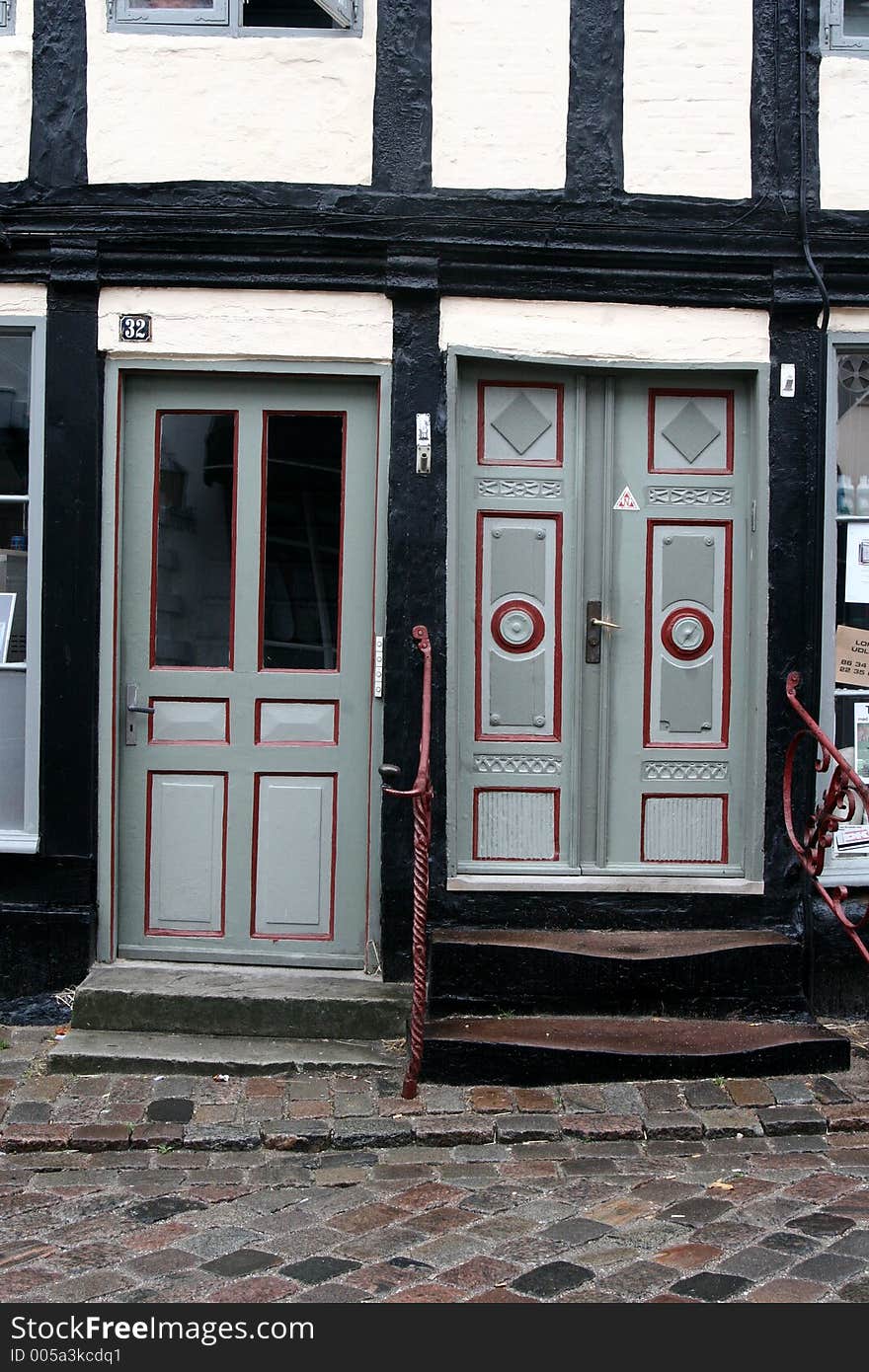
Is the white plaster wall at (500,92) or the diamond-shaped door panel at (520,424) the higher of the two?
the white plaster wall at (500,92)

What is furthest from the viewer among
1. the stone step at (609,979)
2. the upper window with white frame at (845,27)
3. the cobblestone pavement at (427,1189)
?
the upper window with white frame at (845,27)

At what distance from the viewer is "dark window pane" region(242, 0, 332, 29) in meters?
6.35

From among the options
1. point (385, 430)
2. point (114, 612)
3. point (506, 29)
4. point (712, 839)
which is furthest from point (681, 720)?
point (506, 29)

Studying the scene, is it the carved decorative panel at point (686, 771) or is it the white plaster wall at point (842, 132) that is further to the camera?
the carved decorative panel at point (686, 771)

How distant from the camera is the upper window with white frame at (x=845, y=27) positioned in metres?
6.37

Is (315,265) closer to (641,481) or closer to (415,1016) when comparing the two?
(641,481)

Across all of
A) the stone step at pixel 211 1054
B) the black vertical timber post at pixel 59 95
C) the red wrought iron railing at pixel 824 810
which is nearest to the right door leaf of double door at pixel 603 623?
the red wrought iron railing at pixel 824 810

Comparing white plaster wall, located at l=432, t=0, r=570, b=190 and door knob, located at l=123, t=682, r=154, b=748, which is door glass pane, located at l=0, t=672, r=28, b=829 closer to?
door knob, located at l=123, t=682, r=154, b=748

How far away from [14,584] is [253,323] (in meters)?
1.54

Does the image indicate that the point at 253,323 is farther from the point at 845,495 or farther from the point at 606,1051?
the point at 606,1051

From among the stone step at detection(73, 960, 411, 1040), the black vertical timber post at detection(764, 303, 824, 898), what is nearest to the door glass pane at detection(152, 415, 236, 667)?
the stone step at detection(73, 960, 411, 1040)

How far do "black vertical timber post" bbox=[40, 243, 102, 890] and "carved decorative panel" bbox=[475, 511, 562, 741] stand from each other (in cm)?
169

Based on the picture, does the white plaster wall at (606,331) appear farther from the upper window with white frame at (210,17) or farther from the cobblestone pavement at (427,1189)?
the cobblestone pavement at (427,1189)

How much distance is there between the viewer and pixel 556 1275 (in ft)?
13.6
